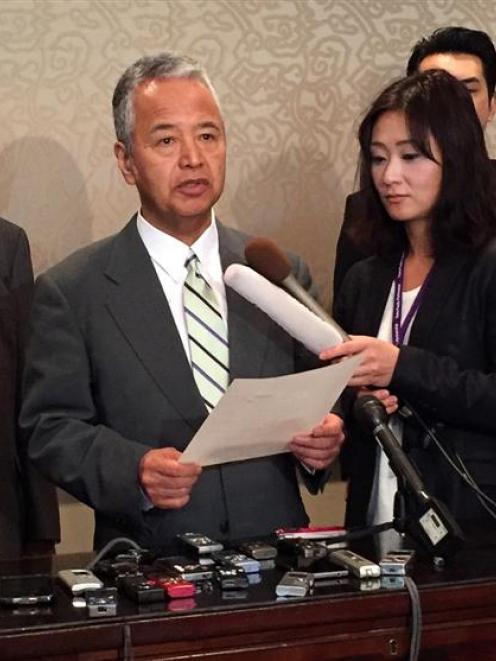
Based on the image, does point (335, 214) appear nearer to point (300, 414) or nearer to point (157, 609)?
point (300, 414)

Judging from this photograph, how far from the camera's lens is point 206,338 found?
2170mm

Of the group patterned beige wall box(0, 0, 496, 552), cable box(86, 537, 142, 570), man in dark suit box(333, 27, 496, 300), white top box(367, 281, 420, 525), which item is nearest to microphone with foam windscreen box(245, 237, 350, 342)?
white top box(367, 281, 420, 525)

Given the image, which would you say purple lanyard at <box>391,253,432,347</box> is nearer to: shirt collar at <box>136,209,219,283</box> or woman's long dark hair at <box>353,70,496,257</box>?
woman's long dark hair at <box>353,70,496,257</box>

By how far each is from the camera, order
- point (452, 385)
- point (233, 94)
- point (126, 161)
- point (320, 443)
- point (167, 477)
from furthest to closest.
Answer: point (233, 94) → point (126, 161) → point (452, 385) → point (320, 443) → point (167, 477)

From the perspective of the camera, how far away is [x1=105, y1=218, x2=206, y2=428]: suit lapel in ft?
6.93

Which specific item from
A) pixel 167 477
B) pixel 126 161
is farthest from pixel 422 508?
pixel 126 161

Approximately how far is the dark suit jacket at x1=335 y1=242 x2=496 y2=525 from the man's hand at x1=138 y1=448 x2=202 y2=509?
0.45 m

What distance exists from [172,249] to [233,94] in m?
1.14

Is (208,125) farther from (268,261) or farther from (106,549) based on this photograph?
(106,549)

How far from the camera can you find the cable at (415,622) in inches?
65.2

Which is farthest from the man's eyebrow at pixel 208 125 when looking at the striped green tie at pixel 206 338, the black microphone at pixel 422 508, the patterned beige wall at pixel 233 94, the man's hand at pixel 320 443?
the patterned beige wall at pixel 233 94

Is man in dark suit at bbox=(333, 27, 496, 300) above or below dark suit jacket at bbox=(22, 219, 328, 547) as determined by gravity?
above

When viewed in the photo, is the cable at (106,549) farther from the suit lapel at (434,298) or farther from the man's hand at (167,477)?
the suit lapel at (434,298)

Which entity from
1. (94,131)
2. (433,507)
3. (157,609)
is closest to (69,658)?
(157,609)
